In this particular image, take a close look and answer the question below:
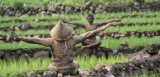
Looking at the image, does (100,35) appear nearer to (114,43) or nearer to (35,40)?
(114,43)

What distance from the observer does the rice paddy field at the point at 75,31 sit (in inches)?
432

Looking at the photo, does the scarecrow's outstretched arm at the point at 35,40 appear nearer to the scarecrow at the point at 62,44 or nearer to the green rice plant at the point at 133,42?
the scarecrow at the point at 62,44

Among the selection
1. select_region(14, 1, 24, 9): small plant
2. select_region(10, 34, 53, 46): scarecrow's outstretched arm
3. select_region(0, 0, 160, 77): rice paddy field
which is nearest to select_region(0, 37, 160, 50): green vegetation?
select_region(0, 0, 160, 77): rice paddy field

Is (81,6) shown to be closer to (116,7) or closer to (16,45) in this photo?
(116,7)

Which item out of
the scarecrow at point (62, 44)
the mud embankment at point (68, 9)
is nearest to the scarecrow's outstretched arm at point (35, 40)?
the scarecrow at point (62, 44)

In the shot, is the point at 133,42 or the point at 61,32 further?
the point at 133,42

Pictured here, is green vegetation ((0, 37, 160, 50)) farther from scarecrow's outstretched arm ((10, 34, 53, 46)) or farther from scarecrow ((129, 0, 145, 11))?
scarecrow ((129, 0, 145, 11))

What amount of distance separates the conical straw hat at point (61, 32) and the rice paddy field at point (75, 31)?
726mm

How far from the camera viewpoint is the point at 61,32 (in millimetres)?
9883

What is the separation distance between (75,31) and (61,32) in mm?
7464

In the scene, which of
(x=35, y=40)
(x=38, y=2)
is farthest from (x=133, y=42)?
(x=38, y=2)

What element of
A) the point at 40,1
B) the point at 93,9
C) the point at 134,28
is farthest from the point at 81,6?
the point at 134,28

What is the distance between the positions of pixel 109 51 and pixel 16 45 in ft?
8.68

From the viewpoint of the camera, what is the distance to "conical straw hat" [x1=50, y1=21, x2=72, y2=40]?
9.87 meters
